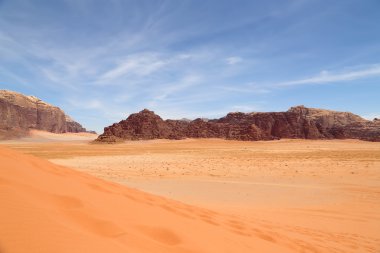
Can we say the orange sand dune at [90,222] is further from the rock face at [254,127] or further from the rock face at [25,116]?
the rock face at [25,116]

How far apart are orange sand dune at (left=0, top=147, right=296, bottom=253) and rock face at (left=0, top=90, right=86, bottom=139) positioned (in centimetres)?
9342

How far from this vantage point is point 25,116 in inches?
4400

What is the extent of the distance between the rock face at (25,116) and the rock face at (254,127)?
31724 millimetres

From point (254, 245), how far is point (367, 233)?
3143 millimetres

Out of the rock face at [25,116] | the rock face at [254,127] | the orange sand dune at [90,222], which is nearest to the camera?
the orange sand dune at [90,222]

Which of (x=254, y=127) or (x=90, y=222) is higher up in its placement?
(x=254, y=127)

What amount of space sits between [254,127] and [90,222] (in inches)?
3496

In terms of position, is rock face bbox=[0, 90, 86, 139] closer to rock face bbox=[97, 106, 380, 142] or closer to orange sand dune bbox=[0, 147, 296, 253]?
rock face bbox=[97, 106, 380, 142]

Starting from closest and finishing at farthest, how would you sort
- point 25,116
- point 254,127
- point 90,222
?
point 90,222 < point 254,127 < point 25,116

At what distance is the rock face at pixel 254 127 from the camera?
86.5m

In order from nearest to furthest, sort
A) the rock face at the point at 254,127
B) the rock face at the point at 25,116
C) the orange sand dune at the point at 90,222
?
the orange sand dune at the point at 90,222 → the rock face at the point at 254,127 → the rock face at the point at 25,116

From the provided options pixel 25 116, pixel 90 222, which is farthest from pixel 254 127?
pixel 90 222

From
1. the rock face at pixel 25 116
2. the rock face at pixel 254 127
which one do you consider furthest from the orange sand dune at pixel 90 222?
the rock face at pixel 25 116

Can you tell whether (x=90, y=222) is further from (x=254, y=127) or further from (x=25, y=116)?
(x=25, y=116)
